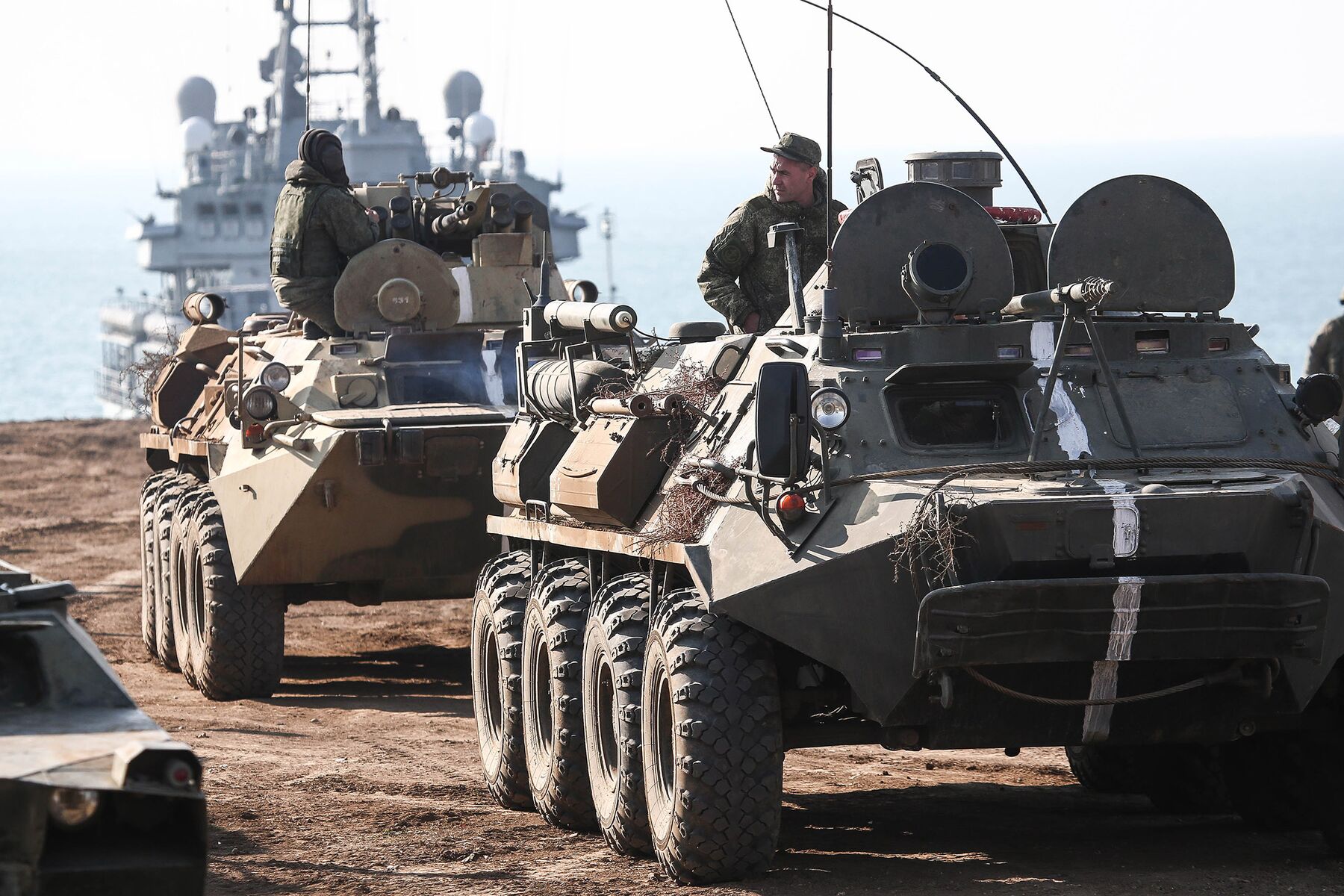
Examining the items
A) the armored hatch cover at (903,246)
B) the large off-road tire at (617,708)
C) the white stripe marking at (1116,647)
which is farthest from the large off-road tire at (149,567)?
the white stripe marking at (1116,647)

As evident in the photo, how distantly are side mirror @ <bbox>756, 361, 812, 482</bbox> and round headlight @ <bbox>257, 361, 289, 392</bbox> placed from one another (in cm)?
624

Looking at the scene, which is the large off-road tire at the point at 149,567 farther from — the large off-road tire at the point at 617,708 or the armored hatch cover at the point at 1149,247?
the armored hatch cover at the point at 1149,247

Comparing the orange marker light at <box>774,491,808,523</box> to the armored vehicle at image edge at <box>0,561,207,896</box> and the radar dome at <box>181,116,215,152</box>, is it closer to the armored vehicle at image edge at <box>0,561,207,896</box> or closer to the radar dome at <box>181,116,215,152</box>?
the armored vehicle at image edge at <box>0,561,207,896</box>

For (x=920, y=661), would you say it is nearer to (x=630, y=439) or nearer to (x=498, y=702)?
(x=630, y=439)

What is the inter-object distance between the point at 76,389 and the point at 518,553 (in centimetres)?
6633

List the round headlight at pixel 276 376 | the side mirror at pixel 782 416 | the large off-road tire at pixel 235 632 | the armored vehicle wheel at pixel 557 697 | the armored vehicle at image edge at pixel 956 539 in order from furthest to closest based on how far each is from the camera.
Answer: the round headlight at pixel 276 376 < the large off-road tire at pixel 235 632 < the armored vehicle wheel at pixel 557 697 < the side mirror at pixel 782 416 < the armored vehicle at image edge at pixel 956 539

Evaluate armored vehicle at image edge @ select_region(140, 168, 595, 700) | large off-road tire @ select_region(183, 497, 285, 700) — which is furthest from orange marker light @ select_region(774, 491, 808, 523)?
large off-road tire @ select_region(183, 497, 285, 700)

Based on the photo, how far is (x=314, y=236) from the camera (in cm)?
1371

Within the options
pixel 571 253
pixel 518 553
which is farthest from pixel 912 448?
pixel 571 253

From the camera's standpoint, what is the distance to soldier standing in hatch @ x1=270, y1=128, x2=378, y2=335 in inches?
536

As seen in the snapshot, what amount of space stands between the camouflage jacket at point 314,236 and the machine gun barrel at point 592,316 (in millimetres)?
3464

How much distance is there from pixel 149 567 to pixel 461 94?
145ft

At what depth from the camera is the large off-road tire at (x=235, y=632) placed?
42.0 feet

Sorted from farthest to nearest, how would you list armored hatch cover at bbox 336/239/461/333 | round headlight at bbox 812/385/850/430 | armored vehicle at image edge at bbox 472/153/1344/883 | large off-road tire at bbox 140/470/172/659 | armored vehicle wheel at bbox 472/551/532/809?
large off-road tire at bbox 140/470/172/659 → armored hatch cover at bbox 336/239/461/333 → armored vehicle wheel at bbox 472/551/532/809 → round headlight at bbox 812/385/850/430 → armored vehicle at image edge at bbox 472/153/1344/883
